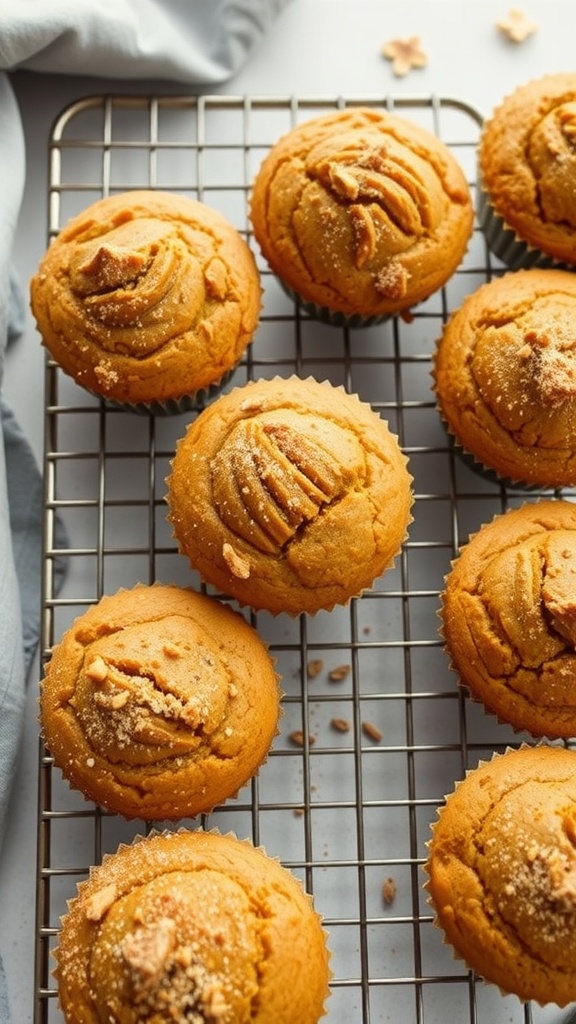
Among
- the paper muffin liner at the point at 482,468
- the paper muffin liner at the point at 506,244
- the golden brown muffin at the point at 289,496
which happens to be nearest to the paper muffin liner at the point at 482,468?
the paper muffin liner at the point at 482,468

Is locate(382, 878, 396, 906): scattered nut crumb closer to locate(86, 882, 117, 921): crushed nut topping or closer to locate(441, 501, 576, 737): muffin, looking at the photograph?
locate(441, 501, 576, 737): muffin

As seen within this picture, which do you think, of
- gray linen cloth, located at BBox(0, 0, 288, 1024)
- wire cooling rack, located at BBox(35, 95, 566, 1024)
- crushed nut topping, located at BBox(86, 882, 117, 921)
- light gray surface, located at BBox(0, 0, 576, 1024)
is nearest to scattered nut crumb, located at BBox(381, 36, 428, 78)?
light gray surface, located at BBox(0, 0, 576, 1024)

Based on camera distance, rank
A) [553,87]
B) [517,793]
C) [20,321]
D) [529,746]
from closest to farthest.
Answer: [517,793], [529,746], [553,87], [20,321]

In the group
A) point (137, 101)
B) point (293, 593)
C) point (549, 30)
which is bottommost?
point (293, 593)

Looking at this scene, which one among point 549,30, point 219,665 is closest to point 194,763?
point 219,665

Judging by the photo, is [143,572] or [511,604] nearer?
[511,604]

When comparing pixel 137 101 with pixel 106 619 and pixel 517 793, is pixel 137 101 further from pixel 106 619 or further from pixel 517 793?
pixel 517 793

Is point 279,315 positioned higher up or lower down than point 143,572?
higher up

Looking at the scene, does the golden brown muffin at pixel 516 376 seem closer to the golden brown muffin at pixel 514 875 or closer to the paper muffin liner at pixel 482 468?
the paper muffin liner at pixel 482 468
